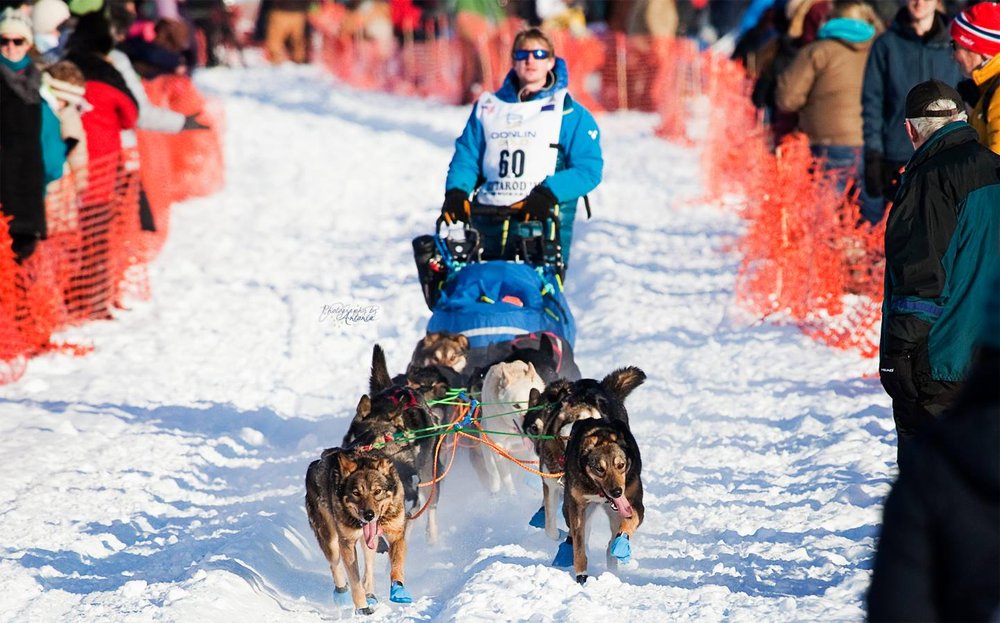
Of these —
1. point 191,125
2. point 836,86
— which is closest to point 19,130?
point 191,125

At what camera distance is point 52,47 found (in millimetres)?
9883

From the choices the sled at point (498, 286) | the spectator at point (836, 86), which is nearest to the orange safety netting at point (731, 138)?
the spectator at point (836, 86)

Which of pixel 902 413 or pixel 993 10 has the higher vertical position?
pixel 993 10

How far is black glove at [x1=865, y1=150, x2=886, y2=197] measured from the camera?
7.26 m

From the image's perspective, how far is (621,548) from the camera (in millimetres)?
4441

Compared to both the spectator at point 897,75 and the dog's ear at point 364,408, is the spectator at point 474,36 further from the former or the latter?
the dog's ear at point 364,408

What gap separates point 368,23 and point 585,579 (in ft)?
65.4

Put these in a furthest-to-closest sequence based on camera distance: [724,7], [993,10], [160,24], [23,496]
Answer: [724,7] < [160,24] < [23,496] < [993,10]

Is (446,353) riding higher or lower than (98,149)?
lower

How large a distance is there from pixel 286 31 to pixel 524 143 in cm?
2021

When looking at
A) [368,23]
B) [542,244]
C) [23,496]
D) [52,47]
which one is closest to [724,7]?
[368,23]

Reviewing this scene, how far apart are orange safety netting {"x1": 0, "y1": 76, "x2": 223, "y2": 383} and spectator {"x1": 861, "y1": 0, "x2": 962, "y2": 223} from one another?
5.02 m

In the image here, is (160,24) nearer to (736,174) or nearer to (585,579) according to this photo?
(736,174)

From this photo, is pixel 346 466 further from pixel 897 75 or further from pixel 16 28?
pixel 16 28
